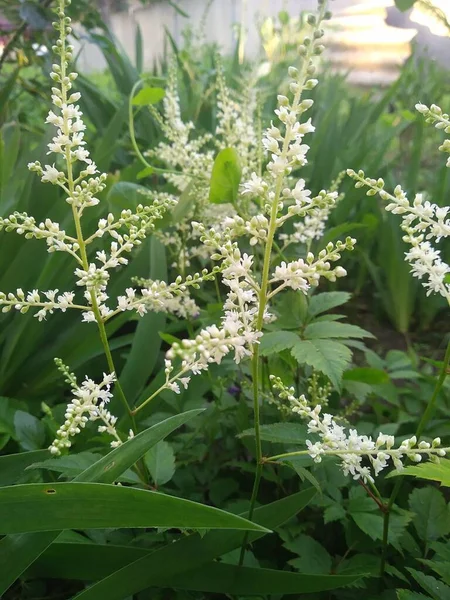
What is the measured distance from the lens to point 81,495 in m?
0.44

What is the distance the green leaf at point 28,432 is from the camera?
0.69 metres

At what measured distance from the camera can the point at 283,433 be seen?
1.85 feet

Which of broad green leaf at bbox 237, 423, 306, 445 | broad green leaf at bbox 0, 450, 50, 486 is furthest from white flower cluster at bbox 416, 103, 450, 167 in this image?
broad green leaf at bbox 0, 450, 50, 486

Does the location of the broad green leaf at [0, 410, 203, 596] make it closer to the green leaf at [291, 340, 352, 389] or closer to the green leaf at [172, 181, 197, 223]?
the green leaf at [291, 340, 352, 389]

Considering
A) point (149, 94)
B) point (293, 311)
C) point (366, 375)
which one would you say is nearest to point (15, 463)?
point (293, 311)

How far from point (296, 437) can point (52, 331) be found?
1.99ft

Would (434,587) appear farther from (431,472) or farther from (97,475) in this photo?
(97,475)

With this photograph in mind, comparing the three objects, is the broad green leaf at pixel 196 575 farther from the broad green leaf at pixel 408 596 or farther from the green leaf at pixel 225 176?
the green leaf at pixel 225 176

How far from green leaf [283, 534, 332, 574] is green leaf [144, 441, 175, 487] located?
0.15 metres

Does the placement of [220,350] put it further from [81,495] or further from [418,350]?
[418,350]

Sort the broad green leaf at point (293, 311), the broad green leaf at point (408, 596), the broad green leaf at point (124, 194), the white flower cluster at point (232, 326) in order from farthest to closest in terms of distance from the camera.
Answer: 1. the broad green leaf at point (124, 194)
2. the broad green leaf at point (293, 311)
3. the broad green leaf at point (408, 596)
4. the white flower cluster at point (232, 326)

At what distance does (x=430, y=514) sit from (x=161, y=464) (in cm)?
32

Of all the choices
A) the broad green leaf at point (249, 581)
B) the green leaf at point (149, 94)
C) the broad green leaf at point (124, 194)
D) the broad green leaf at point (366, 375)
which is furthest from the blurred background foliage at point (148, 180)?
the broad green leaf at point (249, 581)

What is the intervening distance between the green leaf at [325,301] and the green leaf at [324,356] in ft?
0.35
